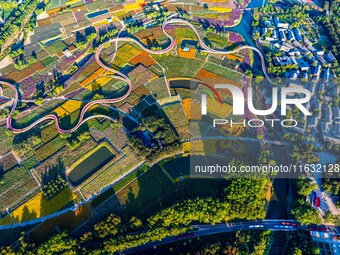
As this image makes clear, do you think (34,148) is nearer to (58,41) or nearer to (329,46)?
(58,41)

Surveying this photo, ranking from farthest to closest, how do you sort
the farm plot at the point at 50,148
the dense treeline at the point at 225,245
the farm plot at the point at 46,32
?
the farm plot at the point at 46,32 < the farm plot at the point at 50,148 < the dense treeline at the point at 225,245

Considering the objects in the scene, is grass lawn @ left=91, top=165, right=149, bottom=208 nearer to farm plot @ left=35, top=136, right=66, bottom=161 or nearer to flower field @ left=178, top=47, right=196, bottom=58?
farm plot @ left=35, top=136, right=66, bottom=161

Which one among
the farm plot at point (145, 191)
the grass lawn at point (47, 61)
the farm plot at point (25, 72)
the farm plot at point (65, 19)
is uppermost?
the farm plot at point (65, 19)

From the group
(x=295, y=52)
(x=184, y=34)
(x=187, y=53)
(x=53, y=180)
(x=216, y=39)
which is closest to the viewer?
(x=53, y=180)

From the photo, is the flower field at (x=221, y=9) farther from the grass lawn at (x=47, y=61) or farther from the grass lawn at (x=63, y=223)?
the grass lawn at (x=63, y=223)

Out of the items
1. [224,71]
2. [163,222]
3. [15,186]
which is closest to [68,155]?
[15,186]

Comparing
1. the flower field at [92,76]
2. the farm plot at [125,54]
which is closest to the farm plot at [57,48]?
the flower field at [92,76]

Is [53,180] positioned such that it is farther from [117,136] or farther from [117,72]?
[117,72]
